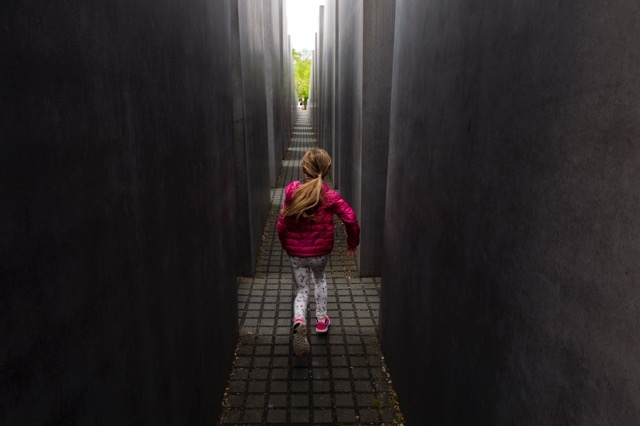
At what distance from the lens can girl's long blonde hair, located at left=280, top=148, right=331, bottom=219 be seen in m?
4.98

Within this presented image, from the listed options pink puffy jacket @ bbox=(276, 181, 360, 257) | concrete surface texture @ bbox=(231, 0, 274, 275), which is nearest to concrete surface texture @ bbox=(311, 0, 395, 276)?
concrete surface texture @ bbox=(231, 0, 274, 275)

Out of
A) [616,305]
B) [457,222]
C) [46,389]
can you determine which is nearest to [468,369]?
[457,222]

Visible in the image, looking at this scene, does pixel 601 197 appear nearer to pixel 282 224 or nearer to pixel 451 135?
pixel 451 135

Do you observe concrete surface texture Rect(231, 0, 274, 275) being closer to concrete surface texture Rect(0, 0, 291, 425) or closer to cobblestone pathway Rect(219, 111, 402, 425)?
cobblestone pathway Rect(219, 111, 402, 425)

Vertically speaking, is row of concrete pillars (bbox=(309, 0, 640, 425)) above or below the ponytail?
above

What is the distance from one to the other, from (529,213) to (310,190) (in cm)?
318

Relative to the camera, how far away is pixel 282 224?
5.23 metres

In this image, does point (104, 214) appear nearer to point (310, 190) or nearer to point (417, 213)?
point (417, 213)

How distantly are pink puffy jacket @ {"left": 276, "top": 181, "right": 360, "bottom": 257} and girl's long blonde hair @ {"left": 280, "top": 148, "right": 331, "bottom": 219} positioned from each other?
0.08 m

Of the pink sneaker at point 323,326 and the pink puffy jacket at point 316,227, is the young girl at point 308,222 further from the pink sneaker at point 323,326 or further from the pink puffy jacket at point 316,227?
the pink sneaker at point 323,326

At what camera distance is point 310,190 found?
5.01 metres

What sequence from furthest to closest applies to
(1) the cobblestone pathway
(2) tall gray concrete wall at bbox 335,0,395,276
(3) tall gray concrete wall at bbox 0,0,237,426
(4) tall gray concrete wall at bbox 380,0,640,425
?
(2) tall gray concrete wall at bbox 335,0,395,276, (1) the cobblestone pathway, (4) tall gray concrete wall at bbox 380,0,640,425, (3) tall gray concrete wall at bbox 0,0,237,426

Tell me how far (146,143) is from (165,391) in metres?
1.31

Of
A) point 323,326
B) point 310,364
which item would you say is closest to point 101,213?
point 310,364
